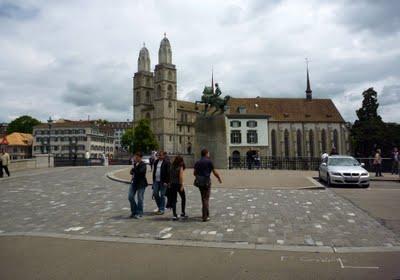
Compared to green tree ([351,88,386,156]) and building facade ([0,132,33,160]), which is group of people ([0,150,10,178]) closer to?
green tree ([351,88,386,156])

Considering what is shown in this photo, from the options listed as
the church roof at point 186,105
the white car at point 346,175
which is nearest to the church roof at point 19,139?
the church roof at point 186,105

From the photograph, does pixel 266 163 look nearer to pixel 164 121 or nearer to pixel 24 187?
pixel 24 187

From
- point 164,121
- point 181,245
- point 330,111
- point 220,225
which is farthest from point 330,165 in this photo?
point 164,121

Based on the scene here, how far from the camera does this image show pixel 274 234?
7465 millimetres

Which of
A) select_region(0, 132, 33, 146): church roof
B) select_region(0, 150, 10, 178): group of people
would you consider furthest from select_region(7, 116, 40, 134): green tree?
select_region(0, 150, 10, 178): group of people

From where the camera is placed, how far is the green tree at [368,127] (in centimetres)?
6222

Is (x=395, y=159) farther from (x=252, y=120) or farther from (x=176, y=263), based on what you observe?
(x=252, y=120)

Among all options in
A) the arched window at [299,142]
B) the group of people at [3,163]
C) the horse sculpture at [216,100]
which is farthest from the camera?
the arched window at [299,142]

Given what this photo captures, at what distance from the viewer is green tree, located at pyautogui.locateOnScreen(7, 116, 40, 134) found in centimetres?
11712

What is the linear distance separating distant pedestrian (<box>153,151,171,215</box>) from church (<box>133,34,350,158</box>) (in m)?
45.8

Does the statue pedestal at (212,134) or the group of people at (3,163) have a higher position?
the statue pedestal at (212,134)

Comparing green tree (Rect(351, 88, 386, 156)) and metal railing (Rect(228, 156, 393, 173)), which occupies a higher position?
green tree (Rect(351, 88, 386, 156))

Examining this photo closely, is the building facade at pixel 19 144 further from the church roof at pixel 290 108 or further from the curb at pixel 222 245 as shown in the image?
the curb at pixel 222 245

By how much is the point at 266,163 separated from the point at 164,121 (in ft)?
250
